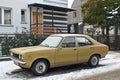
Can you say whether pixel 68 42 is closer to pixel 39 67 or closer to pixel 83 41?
pixel 83 41

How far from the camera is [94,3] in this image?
2255 cm

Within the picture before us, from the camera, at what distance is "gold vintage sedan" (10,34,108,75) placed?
10.6 meters

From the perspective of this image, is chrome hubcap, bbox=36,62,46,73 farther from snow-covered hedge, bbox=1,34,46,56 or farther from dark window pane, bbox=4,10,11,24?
dark window pane, bbox=4,10,11,24

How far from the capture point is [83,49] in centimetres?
1220

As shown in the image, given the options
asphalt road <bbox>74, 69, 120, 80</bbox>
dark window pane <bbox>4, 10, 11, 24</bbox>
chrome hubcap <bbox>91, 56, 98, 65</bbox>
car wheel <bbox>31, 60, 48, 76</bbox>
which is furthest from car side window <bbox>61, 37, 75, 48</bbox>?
dark window pane <bbox>4, 10, 11, 24</bbox>

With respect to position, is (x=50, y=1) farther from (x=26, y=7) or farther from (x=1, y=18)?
(x=1, y=18)

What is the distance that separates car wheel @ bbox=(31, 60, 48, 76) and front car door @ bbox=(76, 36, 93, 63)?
1830 mm

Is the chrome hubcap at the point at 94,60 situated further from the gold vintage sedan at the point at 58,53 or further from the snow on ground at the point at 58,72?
the snow on ground at the point at 58,72

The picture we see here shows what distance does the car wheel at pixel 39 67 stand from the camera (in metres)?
10.7

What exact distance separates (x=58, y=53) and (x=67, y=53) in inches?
19.5

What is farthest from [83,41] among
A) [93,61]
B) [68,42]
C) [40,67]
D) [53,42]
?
[40,67]

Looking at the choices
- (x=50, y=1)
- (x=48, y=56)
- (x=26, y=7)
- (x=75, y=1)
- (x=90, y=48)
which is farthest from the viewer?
(x=75, y=1)

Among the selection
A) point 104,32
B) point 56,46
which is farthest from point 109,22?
point 56,46

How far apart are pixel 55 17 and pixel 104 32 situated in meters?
4.73
